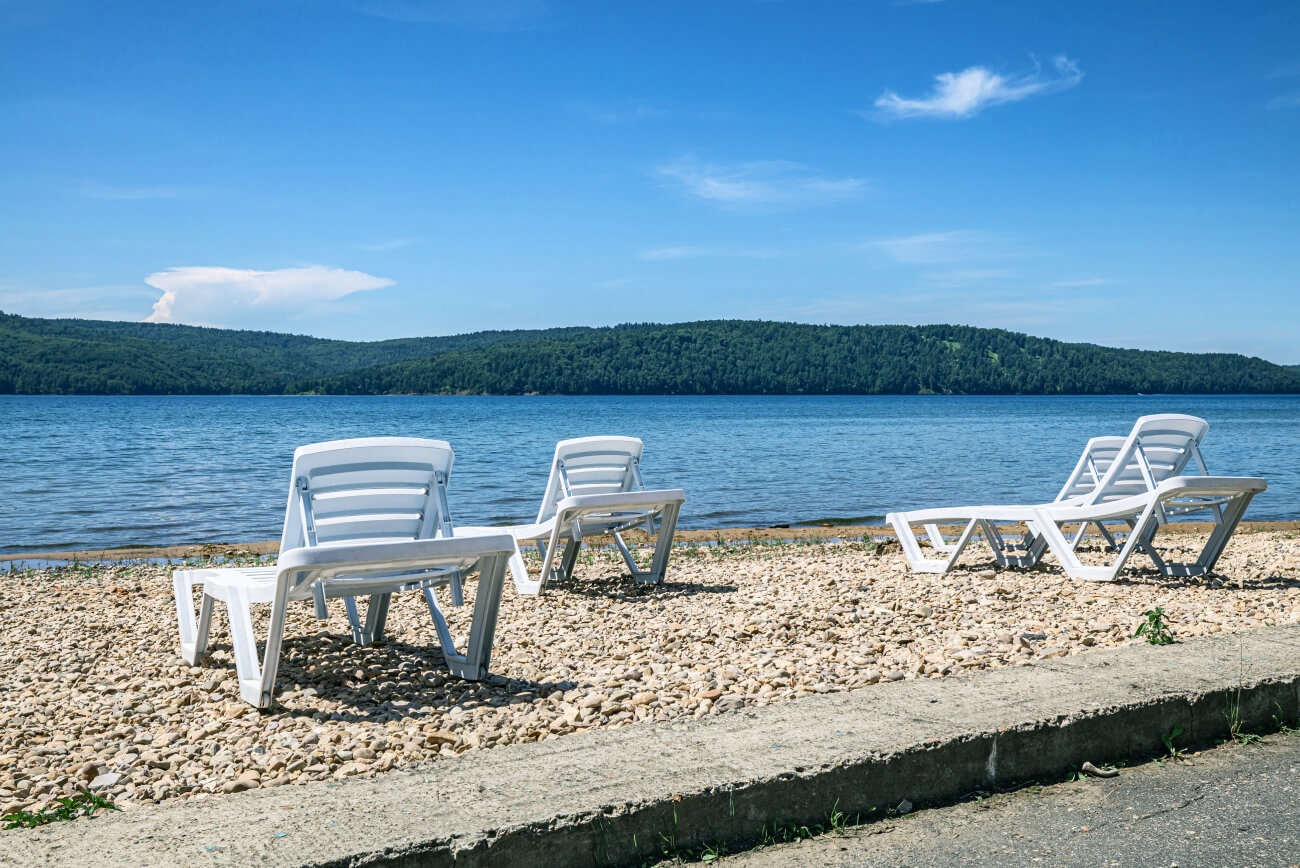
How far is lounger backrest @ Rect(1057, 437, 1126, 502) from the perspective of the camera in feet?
29.5

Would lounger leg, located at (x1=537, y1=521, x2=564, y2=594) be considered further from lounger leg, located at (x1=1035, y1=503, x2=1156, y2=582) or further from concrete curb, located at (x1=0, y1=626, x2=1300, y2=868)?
concrete curb, located at (x1=0, y1=626, x2=1300, y2=868)

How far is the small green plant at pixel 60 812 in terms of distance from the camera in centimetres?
308

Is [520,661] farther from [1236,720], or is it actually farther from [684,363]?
[684,363]

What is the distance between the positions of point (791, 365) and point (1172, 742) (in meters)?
128

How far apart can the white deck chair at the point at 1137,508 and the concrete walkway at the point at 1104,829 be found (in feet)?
14.2

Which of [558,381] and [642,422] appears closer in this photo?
[642,422]

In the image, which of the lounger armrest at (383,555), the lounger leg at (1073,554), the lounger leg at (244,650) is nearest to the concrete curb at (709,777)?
the lounger armrest at (383,555)

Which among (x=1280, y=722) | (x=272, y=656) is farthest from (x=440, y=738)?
(x=1280, y=722)

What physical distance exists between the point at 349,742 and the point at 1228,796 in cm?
301

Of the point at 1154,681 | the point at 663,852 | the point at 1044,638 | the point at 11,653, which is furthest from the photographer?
the point at 11,653

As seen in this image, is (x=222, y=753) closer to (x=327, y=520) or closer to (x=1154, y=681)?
(x=327, y=520)

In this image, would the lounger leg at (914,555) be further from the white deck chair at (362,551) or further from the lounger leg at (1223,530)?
the white deck chair at (362,551)

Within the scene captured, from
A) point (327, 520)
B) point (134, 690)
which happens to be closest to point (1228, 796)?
point (327, 520)

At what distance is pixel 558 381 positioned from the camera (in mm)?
127875
